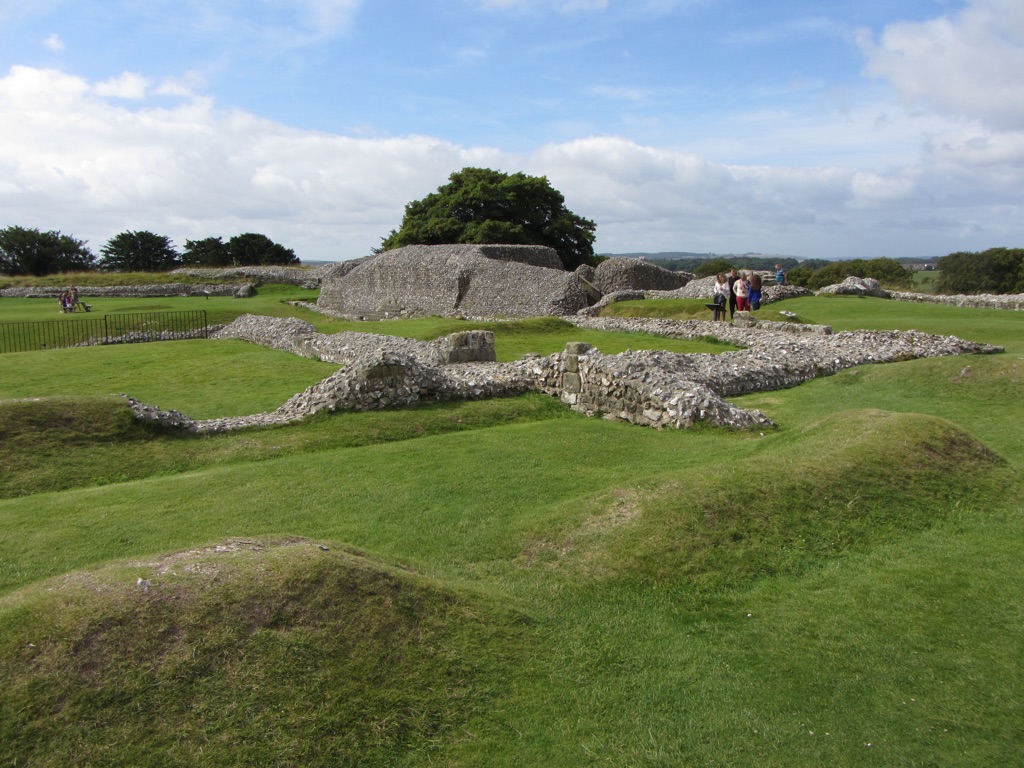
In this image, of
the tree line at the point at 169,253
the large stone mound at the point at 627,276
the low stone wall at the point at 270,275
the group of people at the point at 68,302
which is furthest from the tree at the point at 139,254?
the large stone mound at the point at 627,276

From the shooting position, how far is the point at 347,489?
9695 mm

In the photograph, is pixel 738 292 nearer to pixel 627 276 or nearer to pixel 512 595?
pixel 627 276

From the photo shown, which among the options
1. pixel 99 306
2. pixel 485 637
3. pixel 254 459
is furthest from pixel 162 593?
pixel 99 306

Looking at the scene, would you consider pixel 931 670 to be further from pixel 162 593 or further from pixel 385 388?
pixel 385 388

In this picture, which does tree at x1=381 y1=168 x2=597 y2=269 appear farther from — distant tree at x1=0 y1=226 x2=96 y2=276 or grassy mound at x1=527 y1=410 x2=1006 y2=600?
grassy mound at x1=527 y1=410 x2=1006 y2=600

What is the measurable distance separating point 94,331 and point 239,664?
Answer: 2948 cm

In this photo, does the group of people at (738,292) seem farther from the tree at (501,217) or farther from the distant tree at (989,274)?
the distant tree at (989,274)

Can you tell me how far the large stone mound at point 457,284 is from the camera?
117 ft

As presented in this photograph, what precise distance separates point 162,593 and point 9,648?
90 centimetres

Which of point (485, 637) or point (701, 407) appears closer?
point (485, 637)

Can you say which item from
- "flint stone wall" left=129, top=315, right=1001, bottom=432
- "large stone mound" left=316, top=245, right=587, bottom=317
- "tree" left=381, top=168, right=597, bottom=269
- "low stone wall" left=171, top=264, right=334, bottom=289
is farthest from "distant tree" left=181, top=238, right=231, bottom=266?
"flint stone wall" left=129, top=315, right=1001, bottom=432

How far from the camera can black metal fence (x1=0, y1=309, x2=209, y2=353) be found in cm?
2845

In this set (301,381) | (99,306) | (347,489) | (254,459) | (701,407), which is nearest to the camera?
(347,489)

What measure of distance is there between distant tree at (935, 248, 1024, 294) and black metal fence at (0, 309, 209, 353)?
1919 inches
